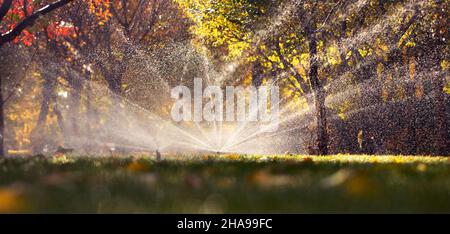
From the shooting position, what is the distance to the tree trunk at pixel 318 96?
1491 cm

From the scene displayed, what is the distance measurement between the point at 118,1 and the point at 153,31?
2250 millimetres

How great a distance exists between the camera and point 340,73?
2130cm

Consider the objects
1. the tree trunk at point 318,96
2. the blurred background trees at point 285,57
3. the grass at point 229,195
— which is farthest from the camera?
the blurred background trees at point 285,57

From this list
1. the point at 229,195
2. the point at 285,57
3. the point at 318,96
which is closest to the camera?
the point at 229,195

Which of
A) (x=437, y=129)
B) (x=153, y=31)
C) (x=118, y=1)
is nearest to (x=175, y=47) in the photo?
(x=153, y=31)

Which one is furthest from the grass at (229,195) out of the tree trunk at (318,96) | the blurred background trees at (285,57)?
the tree trunk at (318,96)

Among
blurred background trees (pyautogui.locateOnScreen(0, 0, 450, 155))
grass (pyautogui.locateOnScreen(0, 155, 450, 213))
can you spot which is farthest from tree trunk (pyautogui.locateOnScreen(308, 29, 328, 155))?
grass (pyautogui.locateOnScreen(0, 155, 450, 213))

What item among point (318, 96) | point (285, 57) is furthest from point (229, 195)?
point (285, 57)

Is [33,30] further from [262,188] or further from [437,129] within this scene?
[437,129]

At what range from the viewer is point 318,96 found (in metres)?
15.5

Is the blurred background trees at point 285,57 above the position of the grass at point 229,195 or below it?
above

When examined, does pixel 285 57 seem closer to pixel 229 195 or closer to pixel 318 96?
pixel 318 96

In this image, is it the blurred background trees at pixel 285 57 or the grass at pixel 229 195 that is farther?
the blurred background trees at pixel 285 57

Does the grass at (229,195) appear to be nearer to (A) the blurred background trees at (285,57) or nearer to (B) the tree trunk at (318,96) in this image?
(A) the blurred background trees at (285,57)
